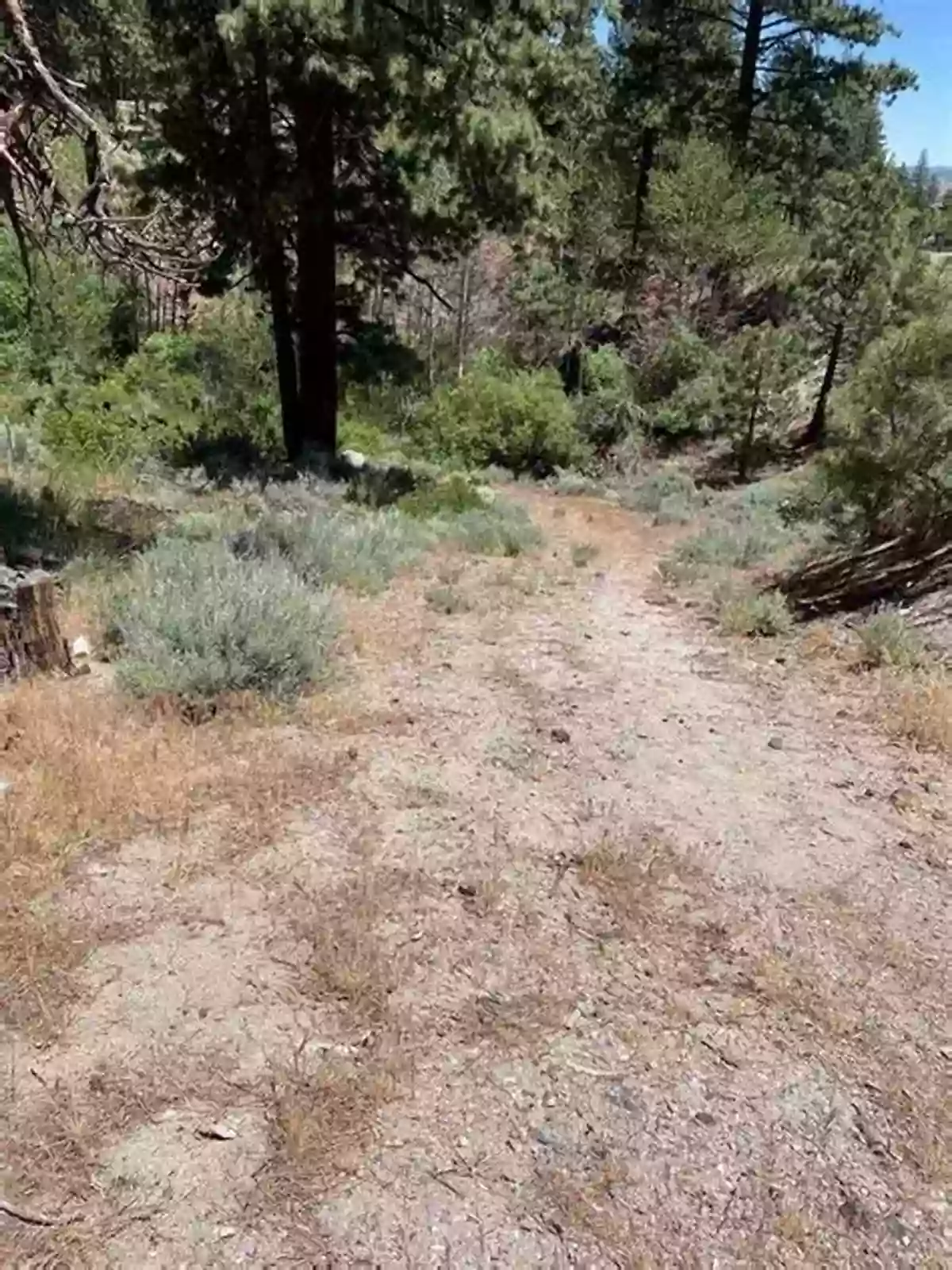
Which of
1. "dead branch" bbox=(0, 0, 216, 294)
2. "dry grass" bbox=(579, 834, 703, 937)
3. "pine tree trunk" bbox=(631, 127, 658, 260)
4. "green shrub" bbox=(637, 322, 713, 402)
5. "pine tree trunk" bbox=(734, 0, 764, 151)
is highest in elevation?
"pine tree trunk" bbox=(734, 0, 764, 151)

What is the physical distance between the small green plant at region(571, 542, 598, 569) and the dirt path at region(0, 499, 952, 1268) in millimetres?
3959

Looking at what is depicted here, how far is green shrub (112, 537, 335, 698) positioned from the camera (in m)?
4.89

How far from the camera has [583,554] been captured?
29.5 ft

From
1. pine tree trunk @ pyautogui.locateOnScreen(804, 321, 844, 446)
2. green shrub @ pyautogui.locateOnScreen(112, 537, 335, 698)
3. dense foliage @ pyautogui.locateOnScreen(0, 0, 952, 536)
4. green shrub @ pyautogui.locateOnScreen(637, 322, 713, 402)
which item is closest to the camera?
green shrub @ pyautogui.locateOnScreen(112, 537, 335, 698)

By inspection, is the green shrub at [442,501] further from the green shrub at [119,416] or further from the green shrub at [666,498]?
the green shrub at [119,416]

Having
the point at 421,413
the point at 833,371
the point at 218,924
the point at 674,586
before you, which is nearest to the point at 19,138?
the point at 218,924

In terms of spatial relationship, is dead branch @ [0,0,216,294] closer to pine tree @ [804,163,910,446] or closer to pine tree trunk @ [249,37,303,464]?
pine tree trunk @ [249,37,303,464]

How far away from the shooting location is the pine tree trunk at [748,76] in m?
22.5

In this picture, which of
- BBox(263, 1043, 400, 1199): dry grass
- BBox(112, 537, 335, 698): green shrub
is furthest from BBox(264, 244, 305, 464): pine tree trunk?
BBox(263, 1043, 400, 1199): dry grass

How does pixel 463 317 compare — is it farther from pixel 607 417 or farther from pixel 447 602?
pixel 447 602

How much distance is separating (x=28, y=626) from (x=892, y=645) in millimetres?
4896

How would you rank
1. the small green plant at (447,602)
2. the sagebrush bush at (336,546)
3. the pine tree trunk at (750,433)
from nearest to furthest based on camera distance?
the small green plant at (447,602) < the sagebrush bush at (336,546) < the pine tree trunk at (750,433)

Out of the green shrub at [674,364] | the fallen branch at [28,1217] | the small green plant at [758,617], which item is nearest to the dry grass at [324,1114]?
the fallen branch at [28,1217]

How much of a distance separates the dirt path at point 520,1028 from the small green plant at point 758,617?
1994 millimetres
